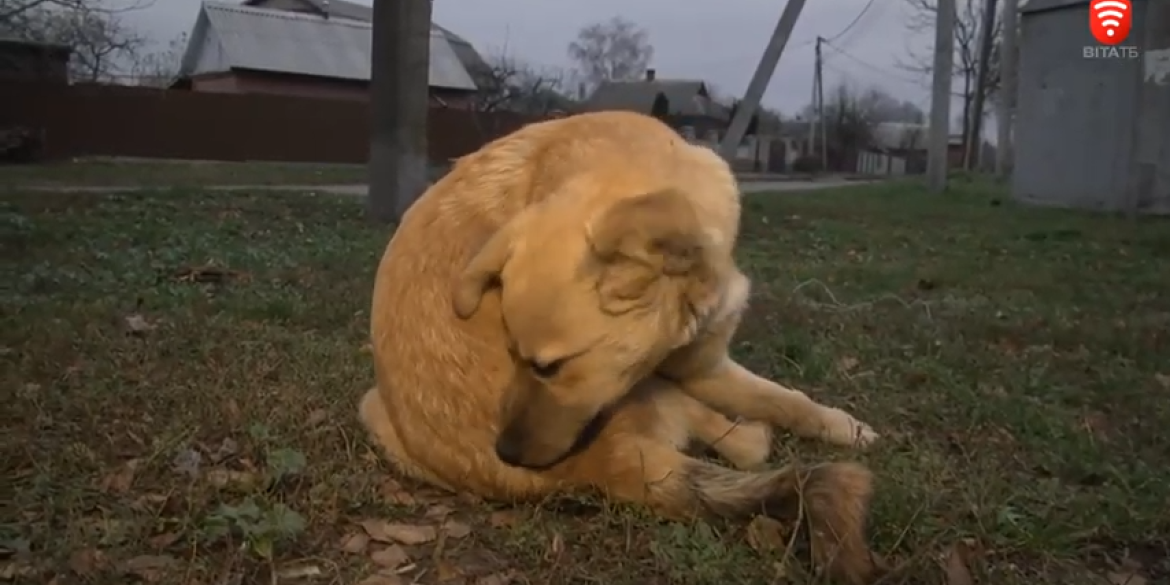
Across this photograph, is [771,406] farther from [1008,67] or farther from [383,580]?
[1008,67]

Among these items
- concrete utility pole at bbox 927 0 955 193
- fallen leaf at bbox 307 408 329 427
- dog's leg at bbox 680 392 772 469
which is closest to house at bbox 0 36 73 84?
concrete utility pole at bbox 927 0 955 193

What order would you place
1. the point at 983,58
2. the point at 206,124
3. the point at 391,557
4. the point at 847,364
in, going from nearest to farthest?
1. the point at 391,557
2. the point at 847,364
3. the point at 206,124
4. the point at 983,58

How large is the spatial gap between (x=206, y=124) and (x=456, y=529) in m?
29.7

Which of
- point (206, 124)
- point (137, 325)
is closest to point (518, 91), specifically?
point (206, 124)

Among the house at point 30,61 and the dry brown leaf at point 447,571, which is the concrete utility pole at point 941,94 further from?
the house at point 30,61

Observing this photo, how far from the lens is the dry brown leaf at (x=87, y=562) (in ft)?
8.14

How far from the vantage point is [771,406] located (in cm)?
363

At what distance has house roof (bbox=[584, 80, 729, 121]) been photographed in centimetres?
4072

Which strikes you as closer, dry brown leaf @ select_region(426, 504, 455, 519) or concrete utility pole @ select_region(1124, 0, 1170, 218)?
dry brown leaf @ select_region(426, 504, 455, 519)

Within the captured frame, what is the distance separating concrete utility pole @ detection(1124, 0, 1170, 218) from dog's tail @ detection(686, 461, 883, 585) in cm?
1312

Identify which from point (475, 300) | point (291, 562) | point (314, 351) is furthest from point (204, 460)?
point (314, 351)

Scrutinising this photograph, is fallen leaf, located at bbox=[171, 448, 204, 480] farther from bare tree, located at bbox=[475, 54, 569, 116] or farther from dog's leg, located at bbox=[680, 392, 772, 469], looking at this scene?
bare tree, located at bbox=[475, 54, 569, 116]

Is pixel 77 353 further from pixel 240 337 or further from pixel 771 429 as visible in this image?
pixel 771 429

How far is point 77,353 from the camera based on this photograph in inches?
179
